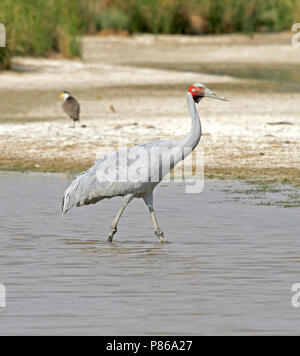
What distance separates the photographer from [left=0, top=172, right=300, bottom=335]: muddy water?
6637 millimetres

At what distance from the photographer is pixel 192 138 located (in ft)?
30.8

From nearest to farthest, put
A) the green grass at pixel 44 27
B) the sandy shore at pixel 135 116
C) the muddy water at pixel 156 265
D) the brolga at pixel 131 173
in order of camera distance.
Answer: the muddy water at pixel 156 265 → the brolga at pixel 131 173 → the sandy shore at pixel 135 116 → the green grass at pixel 44 27

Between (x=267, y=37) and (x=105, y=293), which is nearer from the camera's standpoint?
(x=105, y=293)

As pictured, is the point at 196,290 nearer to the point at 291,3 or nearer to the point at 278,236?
the point at 278,236

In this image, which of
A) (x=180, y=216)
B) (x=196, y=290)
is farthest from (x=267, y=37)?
(x=196, y=290)

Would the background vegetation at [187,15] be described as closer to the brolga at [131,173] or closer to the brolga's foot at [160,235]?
the brolga at [131,173]

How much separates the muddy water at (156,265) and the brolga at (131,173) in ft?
1.18

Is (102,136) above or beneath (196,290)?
beneath

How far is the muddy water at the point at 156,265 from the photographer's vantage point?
21.8 feet

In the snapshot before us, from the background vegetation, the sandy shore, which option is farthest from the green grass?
the background vegetation

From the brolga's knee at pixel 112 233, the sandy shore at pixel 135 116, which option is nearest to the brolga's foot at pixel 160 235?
the brolga's knee at pixel 112 233

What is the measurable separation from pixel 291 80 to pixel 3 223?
16846mm

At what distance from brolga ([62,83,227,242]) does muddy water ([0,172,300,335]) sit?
1.18 ft

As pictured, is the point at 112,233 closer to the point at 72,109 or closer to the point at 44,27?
the point at 72,109
